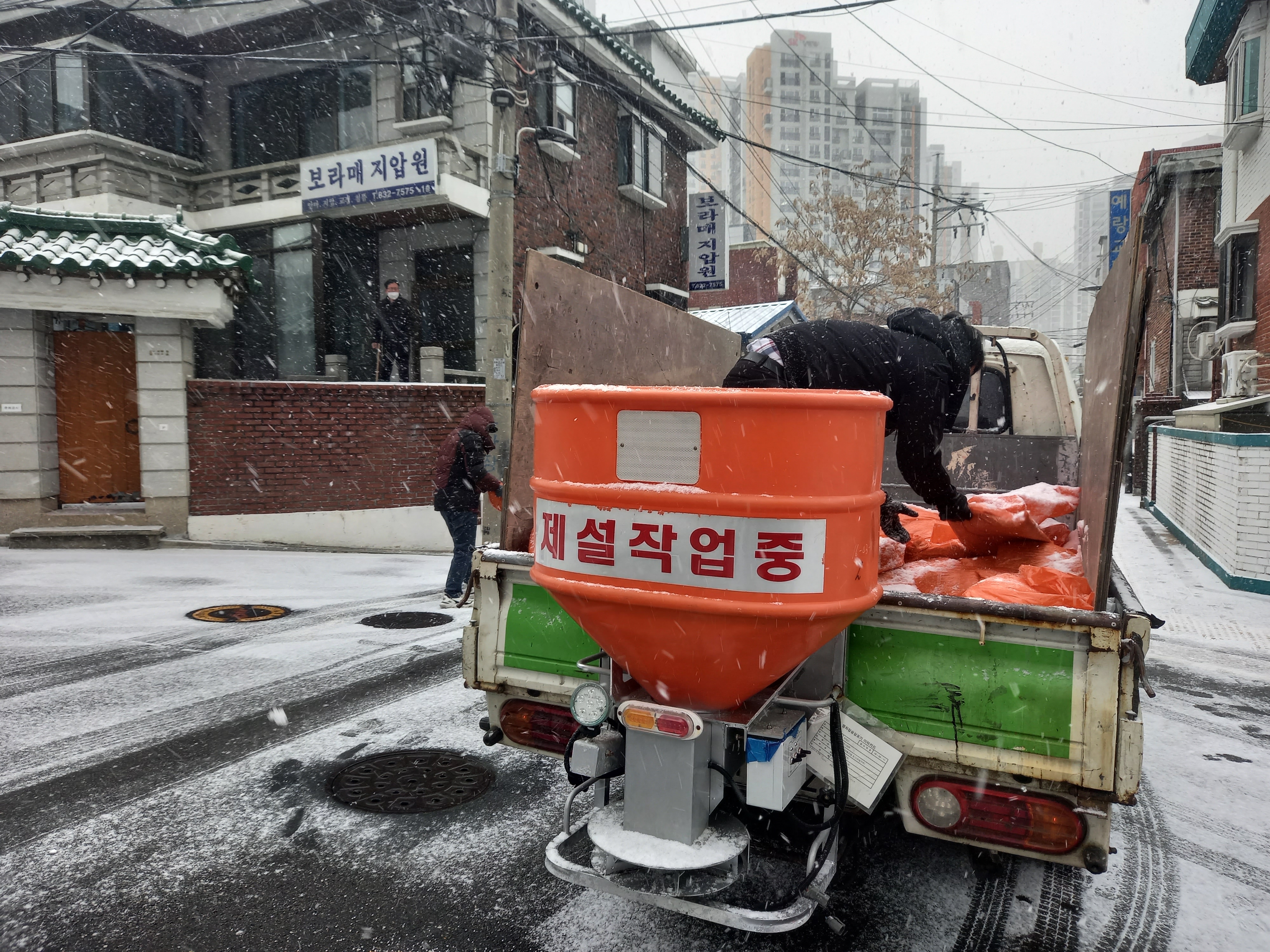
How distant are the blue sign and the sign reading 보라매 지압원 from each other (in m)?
18.4

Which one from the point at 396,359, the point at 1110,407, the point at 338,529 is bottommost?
the point at 338,529

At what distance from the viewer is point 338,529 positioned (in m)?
11.2

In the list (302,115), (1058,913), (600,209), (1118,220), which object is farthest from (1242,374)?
(302,115)

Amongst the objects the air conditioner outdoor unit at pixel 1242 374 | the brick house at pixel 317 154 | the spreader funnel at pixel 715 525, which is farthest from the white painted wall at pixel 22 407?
the air conditioner outdoor unit at pixel 1242 374

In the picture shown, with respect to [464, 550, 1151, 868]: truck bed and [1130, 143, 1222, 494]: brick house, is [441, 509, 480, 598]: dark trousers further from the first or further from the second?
[1130, 143, 1222, 494]: brick house

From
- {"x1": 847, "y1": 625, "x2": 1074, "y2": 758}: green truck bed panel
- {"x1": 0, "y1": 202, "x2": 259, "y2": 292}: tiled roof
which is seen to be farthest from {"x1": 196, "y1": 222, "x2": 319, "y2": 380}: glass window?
{"x1": 847, "y1": 625, "x2": 1074, "y2": 758}: green truck bed panel

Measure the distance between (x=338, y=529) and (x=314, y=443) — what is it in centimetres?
125

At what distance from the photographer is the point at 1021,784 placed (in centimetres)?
228

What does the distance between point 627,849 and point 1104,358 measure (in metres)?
2.40

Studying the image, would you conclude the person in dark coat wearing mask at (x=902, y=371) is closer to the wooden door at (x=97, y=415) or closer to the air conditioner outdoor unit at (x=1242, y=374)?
the wooden door at (x=97, y=415)

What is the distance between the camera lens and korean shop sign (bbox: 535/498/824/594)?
198cm

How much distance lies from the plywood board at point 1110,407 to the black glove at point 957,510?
0.43m

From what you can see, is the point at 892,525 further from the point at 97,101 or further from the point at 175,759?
the point at 97,101

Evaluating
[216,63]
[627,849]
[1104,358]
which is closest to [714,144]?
[216,63]
